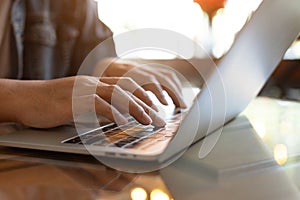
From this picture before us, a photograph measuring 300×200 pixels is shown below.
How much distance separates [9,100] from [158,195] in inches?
14.1

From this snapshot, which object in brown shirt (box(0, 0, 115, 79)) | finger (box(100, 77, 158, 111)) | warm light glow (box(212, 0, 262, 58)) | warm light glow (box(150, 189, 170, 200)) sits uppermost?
warm light glow (box(150, 189, 170, 200))

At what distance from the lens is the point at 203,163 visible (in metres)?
0.49

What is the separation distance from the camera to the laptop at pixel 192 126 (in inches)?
17.6

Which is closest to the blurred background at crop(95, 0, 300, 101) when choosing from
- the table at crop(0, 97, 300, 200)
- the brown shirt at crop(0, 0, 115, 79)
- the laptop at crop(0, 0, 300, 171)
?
the brown shirt at crop(0, 0, 115, 79)

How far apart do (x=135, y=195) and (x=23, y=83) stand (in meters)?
0.35

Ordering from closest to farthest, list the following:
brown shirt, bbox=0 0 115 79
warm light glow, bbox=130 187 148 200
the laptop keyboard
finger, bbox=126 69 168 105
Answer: warm light glow, bbox=130 187 148 200 → the laptop keyboard → finger, bbox=126 69 168 105 → brown shirt, bbox=0 0 115 79

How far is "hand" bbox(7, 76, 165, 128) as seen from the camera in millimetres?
589

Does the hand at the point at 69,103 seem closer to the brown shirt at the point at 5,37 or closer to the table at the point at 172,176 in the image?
the table at the point at 172,176

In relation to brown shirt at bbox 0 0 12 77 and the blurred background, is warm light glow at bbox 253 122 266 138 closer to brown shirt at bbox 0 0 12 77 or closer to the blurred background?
brown shirt at bbox 0 0 12 77

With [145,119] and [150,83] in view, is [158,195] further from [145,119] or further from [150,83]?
[150,83]

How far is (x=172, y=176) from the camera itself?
44cm

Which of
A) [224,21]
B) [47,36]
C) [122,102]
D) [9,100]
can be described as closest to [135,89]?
[122,102]

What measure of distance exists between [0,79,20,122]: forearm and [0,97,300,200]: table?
12 cm

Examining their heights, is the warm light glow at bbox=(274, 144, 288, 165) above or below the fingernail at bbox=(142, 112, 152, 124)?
below
